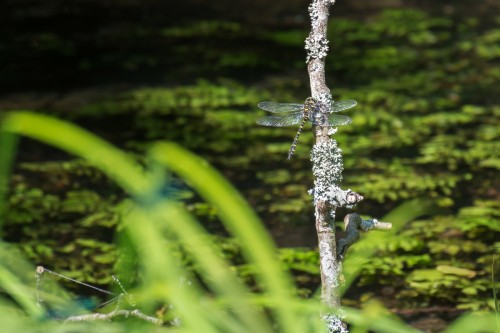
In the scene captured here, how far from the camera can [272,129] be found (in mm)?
5211

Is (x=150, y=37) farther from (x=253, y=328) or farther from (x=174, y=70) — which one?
A: (x=253, y=328)

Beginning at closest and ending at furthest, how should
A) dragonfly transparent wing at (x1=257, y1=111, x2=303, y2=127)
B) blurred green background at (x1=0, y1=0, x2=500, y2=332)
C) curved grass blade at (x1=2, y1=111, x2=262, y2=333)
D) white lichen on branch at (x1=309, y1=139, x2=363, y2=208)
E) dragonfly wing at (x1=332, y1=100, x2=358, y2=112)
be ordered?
curved grass blade at (x1=2, y1=111, x2=262, y2=333) < white lichen on branch at (x1=309, y1=139, x2=363, y2=208) < dragonfly wing at (x1=332, y1=100, x2=358, y2=112) < dragonfly transparent wing at (x1=257, y1=111, x2=303, y2=127) < blurred green background at (x1=0, y1=0, x2=500, y2=332)

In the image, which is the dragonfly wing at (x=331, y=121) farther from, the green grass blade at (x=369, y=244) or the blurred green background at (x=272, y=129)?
the blurred green background at (x=272, y=129)

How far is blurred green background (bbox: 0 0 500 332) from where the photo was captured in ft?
12.0

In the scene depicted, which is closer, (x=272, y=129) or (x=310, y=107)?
(x=310, y=107)

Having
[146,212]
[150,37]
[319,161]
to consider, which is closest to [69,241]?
[319,161]

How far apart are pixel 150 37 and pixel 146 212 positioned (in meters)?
6.14

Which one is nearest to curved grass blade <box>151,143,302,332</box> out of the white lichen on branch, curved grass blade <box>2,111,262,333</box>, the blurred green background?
curved grass blade <box>2,111,262,333</box>

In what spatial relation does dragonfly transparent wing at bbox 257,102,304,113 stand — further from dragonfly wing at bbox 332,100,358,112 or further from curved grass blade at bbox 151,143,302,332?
curved grass blade at bbox 151,143,302,332

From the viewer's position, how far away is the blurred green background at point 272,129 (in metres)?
3.65

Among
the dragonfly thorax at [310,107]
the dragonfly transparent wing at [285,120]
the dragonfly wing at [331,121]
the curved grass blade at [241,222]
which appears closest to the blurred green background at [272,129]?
the dragonfly transparent wing at [285,120]

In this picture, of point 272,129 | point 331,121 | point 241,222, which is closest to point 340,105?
point 331,121

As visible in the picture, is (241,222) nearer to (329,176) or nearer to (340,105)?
(329,176)

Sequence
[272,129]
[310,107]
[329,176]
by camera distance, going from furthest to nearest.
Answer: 1. [272,129]
2. [310,107]
3. [329,176]
